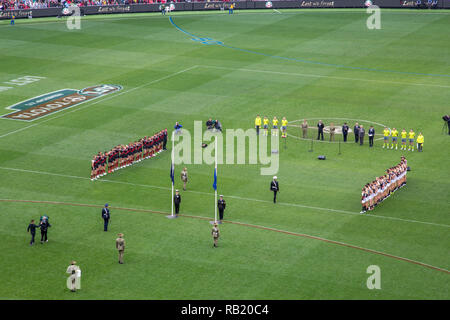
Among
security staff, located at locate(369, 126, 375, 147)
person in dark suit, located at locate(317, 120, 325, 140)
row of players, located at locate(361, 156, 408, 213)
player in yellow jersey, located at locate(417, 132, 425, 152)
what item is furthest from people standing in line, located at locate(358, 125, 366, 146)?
row of players, located at locate(361, 156, 408, 213)

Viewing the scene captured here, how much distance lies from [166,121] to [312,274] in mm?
30281

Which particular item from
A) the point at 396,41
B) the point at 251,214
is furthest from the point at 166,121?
the point at 396,41

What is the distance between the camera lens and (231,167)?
182 ft

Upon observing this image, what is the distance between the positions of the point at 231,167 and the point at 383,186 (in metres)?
12.3

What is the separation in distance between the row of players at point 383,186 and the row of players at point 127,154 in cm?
1795

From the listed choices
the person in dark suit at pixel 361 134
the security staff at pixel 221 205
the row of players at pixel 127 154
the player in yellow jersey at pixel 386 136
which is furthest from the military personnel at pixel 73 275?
the player in yellow jersey at pixel 386 136

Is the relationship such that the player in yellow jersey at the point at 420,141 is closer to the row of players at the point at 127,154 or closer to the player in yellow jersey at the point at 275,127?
the player in yellow jersey at the point at 275,127

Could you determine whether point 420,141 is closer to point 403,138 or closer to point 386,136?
point 403,138

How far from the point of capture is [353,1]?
11038cm

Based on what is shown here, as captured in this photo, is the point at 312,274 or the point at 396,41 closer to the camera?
the point at 312,274

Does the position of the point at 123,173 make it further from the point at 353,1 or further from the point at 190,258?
the point at 353,1

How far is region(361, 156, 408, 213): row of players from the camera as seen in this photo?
46469 mm

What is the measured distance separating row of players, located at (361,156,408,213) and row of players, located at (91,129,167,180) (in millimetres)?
17950

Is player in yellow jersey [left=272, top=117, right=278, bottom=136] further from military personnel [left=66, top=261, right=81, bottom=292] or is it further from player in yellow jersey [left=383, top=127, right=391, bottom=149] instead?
military personnel [left=66, top=261, right=81, bottom=292]
